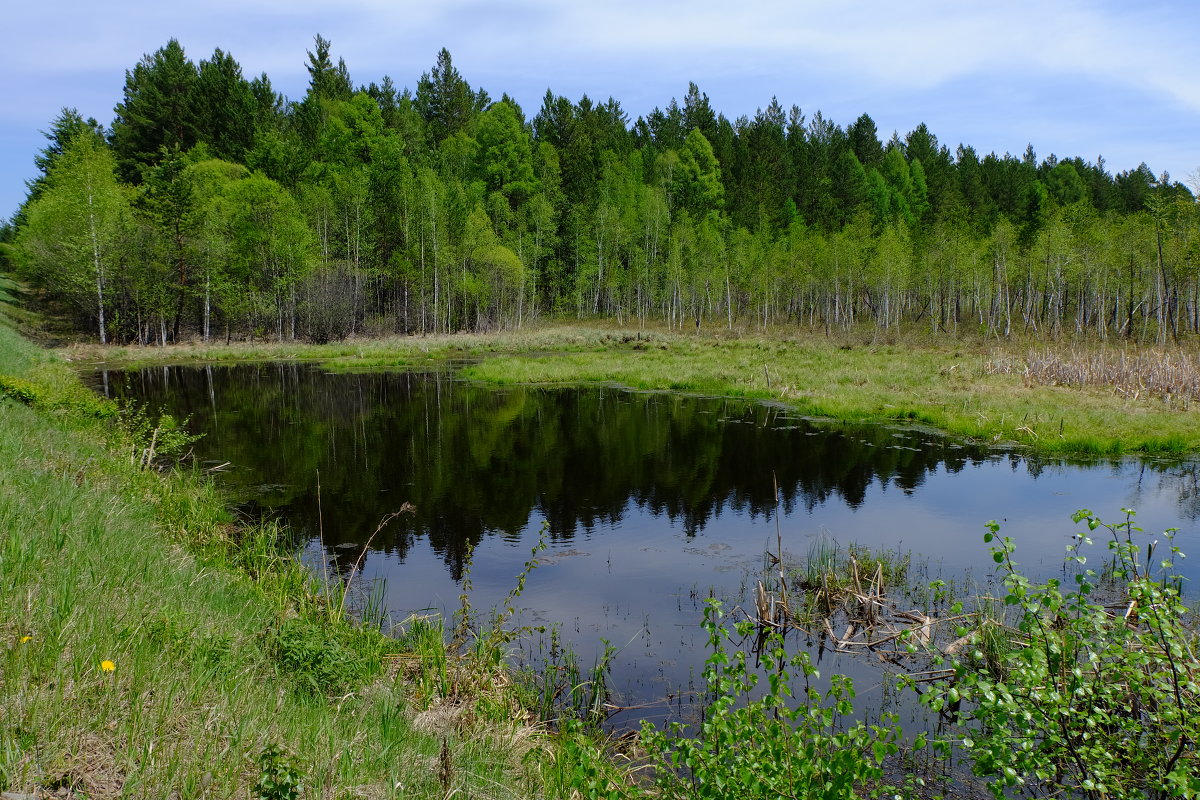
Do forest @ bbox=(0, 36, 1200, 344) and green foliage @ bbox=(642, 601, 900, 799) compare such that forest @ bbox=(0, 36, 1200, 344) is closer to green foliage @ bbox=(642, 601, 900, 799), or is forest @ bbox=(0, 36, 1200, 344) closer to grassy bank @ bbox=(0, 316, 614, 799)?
grassy bank @ bbox=(0, 316, 614, 799)

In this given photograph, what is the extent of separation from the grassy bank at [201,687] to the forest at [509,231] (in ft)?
175

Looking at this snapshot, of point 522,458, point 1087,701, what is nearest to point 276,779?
point 1087,701

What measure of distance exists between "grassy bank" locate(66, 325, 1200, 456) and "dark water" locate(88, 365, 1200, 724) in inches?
76.5

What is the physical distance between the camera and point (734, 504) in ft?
55.3

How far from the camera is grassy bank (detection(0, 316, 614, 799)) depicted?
12.0ft

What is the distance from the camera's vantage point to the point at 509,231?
73625mm

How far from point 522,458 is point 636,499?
517 cm

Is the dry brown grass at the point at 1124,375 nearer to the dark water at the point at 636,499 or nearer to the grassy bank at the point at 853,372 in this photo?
the grassy bank at the point at 853,372

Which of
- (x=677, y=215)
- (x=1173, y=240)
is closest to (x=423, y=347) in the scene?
(x=677, y=215)

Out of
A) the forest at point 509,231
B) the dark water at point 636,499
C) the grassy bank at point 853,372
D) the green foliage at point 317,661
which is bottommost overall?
the dark water at point 636,499

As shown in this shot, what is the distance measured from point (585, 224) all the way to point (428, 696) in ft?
245

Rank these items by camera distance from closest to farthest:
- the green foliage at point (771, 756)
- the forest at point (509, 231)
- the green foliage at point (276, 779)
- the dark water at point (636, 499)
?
the green foliage at point (276, 779), the green foliage at point (771, 756), the dark water at point (636, 499), the forest at point (509, 231)

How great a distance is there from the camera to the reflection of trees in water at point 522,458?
1594 cm

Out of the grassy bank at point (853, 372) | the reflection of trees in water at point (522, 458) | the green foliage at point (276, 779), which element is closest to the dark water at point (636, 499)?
the reflection of trees in water at point (522, 458)
